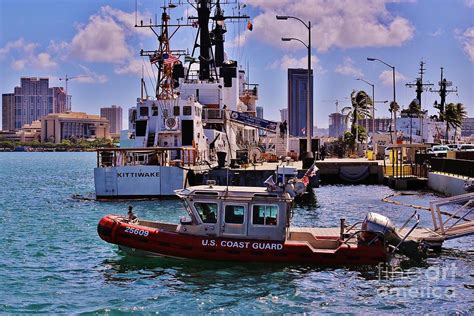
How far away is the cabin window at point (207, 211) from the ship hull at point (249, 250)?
594mm

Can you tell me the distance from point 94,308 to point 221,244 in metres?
5.34

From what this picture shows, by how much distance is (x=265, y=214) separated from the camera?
872 inches

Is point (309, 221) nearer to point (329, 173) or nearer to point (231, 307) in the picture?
point (231, 307)

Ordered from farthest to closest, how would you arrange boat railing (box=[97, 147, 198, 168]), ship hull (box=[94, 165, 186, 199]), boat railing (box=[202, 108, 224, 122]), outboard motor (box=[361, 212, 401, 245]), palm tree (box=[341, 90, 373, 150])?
palm tree (box=[341, 90, 373, 150]), boat railing (box=[202, 108, 224, 122]), boat railing (box=[97, 147, 198, 168]), ship hull (box=[94, 165, 186, 199]), outboard motor (box=[361, 212, 401, 245])

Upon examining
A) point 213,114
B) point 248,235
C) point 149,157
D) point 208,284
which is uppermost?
point 213,114

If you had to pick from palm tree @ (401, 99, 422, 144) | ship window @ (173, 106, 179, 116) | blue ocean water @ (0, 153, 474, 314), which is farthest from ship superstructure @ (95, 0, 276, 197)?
palm tree @ (401, 99, 422, 144)

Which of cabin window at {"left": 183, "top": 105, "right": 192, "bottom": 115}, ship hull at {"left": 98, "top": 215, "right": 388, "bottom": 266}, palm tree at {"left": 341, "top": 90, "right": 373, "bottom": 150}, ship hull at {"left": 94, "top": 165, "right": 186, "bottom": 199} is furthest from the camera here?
palm tree at {"left": 341, "top": 90, "right": 373, "bottom": 150}

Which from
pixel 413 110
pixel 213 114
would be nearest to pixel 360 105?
pixel 413 110

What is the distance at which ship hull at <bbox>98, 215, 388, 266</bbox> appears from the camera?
2195 cm

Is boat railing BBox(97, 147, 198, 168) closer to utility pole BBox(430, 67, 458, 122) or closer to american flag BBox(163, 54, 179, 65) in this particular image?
american flag BBox(163, 54, 179, 65)

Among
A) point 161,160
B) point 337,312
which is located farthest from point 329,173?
point 337,312

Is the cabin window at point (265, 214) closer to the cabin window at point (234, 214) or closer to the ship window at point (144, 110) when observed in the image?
the cabin window at point (234, 214)

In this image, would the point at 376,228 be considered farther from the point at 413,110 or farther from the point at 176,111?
the point at 413,110

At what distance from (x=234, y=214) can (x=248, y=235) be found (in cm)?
82
